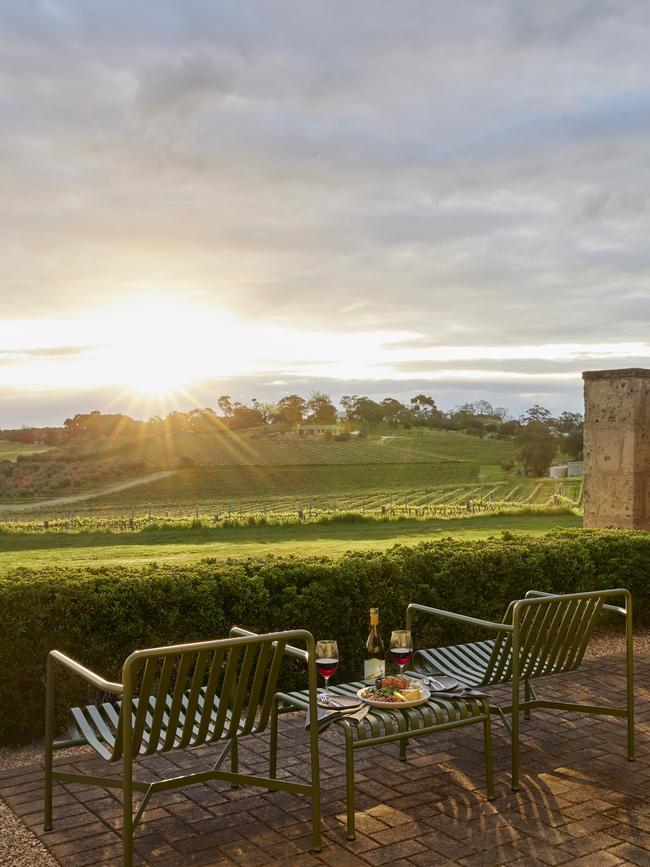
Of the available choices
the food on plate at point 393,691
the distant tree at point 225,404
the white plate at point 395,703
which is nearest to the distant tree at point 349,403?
the distant tree at point 225,404

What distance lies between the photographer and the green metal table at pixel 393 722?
3.23 m

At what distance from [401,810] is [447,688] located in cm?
55

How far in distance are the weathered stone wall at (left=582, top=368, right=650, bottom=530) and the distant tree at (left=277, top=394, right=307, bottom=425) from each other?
5869cm

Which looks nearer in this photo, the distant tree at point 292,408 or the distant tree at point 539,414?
the distant tree at point 539,414

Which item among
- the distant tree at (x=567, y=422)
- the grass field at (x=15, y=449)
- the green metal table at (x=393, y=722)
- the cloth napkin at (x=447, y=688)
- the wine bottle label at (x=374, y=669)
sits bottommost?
the green metal table at (x=393, y=722)

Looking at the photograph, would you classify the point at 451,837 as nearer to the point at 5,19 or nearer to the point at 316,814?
the point at 316,814

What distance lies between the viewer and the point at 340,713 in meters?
3.38

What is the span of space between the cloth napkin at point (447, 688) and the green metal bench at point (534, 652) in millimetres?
162

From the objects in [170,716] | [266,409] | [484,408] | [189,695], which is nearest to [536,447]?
[484,408]

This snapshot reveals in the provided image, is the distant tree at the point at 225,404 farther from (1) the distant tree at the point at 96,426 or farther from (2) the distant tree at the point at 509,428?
(2) the distant tree at the point at 509,428

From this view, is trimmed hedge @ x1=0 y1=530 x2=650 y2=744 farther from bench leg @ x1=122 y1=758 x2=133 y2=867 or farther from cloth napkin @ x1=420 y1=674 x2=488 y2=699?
bench leg @ x1=122 y1=758 x2=133 y2=867

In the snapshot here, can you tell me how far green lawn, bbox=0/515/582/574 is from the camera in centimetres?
2511

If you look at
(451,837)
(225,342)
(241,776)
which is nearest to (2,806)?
(241,776)

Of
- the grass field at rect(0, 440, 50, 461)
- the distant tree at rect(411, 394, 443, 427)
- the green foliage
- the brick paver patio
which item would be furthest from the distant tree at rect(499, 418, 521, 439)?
the brick paver patio
